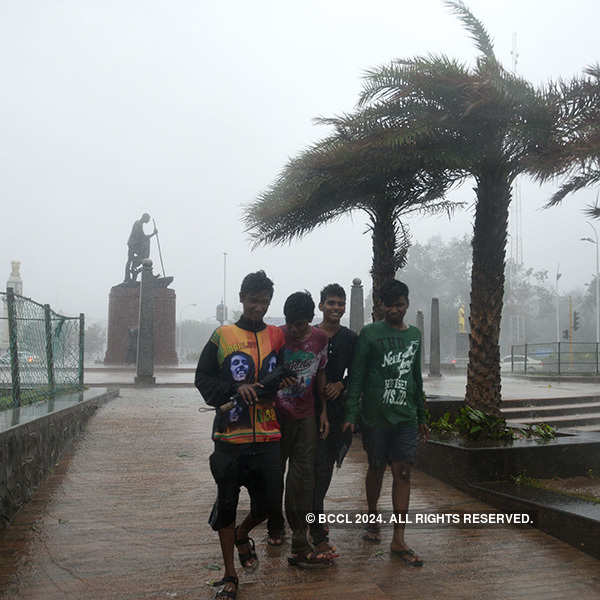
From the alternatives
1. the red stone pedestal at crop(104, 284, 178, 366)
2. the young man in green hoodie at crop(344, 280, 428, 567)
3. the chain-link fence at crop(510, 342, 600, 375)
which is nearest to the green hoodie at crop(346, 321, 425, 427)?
the young man in green hoodie at crop(344, 280, 428, 567)

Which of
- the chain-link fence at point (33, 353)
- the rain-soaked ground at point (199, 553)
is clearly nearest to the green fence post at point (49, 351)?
the chain-link fence at point (33, 353)

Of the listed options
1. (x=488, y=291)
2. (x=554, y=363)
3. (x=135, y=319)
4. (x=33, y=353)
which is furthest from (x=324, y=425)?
(x=135, y=319)

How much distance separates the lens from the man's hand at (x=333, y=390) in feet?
12.8

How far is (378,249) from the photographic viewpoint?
8.39m

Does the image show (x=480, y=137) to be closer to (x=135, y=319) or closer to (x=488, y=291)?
(x=488, y=291)

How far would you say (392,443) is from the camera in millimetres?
4004

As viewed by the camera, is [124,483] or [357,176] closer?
[124,483]

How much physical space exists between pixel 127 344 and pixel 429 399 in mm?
19252

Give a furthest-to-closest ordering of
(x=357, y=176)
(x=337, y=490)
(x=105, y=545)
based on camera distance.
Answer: (x=357, y=176) < (x=337, y=490) < (x=105, y=545)

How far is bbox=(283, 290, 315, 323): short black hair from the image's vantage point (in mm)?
3718

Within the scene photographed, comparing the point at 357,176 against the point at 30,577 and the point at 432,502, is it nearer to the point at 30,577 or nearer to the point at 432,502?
the point at 432,502

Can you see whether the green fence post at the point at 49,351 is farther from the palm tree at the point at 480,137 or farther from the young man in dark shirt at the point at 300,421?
the young man in dark shirt at the point at 300,421

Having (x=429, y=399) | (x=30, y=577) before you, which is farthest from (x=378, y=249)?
(x=30, y=577)

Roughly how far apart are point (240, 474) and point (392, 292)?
1.40 m
